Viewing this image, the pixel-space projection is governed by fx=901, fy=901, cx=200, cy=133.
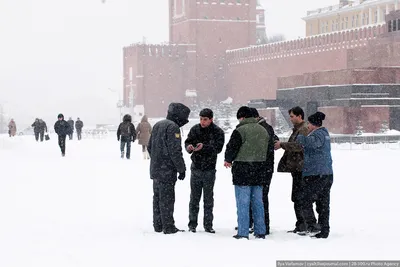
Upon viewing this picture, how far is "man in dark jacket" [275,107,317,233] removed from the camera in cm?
627

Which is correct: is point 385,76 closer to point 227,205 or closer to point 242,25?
point 227,205

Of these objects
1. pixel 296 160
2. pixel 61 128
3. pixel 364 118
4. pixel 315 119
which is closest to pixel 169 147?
pixel 296 160

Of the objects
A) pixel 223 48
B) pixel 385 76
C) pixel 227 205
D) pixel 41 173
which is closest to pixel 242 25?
pixel 223 48

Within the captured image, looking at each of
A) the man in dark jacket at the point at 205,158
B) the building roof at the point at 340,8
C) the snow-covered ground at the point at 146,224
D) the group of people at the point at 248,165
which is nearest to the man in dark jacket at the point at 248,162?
the group of people at the point at 248,165

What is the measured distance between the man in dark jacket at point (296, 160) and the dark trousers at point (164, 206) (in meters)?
0.80

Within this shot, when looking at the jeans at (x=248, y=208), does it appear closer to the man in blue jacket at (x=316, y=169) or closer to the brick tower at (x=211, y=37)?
the man in blue jacket at (x=316, y=169)

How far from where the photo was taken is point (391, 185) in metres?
10.0

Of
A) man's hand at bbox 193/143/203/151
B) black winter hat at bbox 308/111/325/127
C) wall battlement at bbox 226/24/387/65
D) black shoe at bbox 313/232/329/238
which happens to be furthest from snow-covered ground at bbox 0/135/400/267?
wall battlement at bbox 226/24/387/65

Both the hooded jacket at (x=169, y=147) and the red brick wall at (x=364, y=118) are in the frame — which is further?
the red brick wall at (x=364, y=118)

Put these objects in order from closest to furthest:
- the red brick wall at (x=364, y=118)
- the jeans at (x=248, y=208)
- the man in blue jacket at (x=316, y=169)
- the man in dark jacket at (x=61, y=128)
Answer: the jeans at (x=248, y=208) → the man in blue jacket at (x=316, y=169) → the man in dark jacket at (x=61, y=128) → the red brick wall at (x=364, y=118)

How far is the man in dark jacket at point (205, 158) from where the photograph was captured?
21.0 ft

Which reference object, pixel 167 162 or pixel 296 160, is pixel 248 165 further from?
pixel 167 162

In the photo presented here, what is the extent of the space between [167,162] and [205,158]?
0.90 feet

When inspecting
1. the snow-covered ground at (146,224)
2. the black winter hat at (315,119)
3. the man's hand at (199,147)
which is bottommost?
the snow-covered ground at (146,224)
